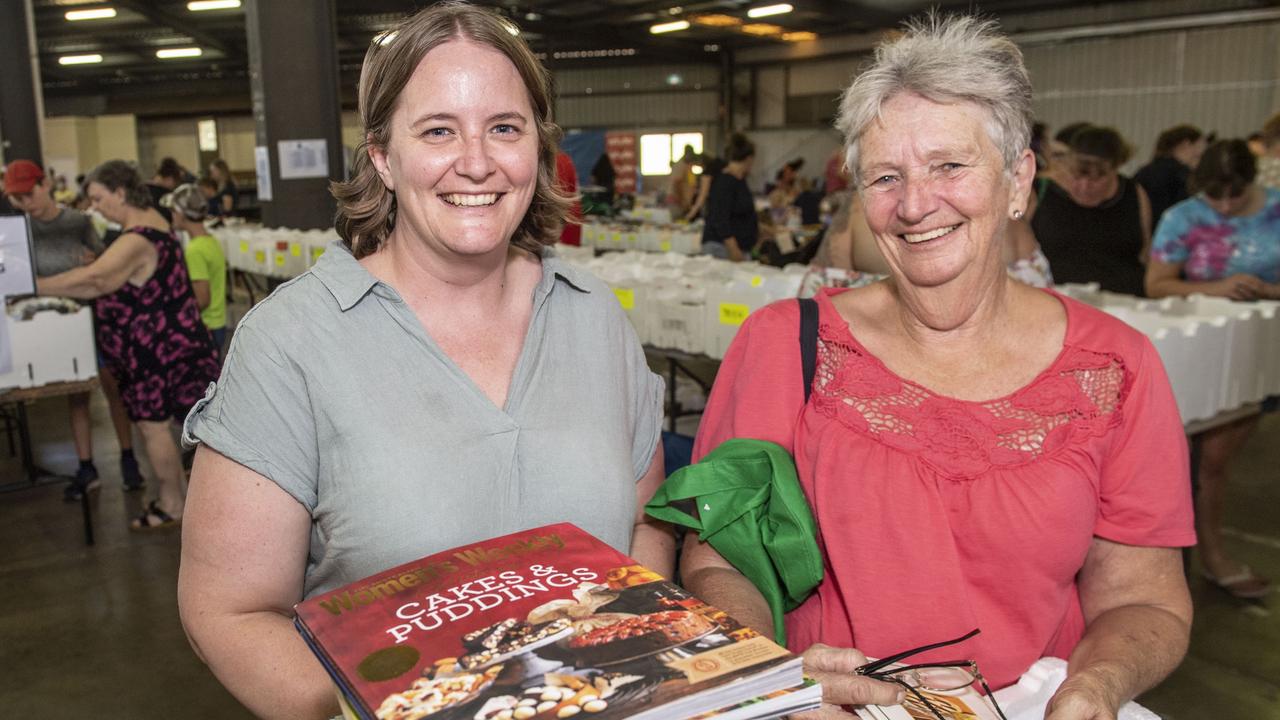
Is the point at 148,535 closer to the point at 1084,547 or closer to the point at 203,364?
the point at 203,364

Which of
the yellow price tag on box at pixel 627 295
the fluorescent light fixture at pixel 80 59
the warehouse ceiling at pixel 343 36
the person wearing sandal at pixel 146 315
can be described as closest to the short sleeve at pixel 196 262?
the person wearing sandal at pixel 146 315

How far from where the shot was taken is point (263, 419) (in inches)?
45.4

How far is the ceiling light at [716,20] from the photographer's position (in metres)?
20.3

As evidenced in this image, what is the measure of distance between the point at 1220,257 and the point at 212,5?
704 inches

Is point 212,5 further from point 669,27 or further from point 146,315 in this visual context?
point 146,315

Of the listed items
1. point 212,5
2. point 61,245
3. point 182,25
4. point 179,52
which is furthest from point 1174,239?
point 179,52

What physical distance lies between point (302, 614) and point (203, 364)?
4.20 m

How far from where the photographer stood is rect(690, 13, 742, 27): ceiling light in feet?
66.7

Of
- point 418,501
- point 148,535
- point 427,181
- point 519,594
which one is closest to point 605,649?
point 519,594

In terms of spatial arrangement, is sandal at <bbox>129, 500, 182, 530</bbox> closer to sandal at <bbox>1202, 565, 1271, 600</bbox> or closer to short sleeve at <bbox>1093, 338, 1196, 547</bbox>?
short sleeve at <bbox>1093, 338, 1196, 547</bbox>

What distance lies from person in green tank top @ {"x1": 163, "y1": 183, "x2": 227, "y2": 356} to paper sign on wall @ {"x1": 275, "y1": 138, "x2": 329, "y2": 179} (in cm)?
153

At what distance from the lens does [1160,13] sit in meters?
17.8

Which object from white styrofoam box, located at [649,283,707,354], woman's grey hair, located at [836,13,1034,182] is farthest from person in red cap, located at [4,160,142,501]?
woman's grey hair, located at [836,13,1034,182]

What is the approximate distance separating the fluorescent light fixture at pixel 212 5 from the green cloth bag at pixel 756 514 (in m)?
18.6
